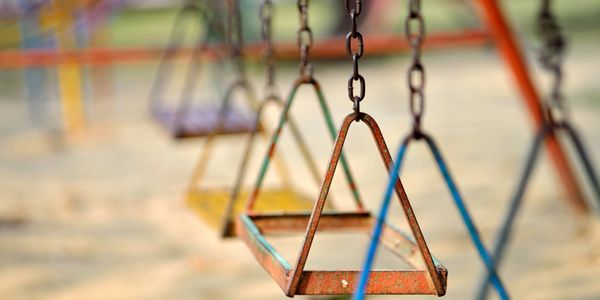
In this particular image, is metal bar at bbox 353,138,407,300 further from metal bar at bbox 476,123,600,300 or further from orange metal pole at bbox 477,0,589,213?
orange metal pole at bbox 477,0,589,213

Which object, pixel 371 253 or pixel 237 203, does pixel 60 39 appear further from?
pixel 371 253

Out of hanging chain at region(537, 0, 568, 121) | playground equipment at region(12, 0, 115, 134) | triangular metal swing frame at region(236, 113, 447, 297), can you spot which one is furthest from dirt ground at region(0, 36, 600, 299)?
triangular metal swing frame at region(236, 113, 447, 297)

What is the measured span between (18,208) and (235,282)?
1608mm

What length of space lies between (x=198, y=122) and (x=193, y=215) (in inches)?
39.1

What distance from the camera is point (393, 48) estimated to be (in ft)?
15.0

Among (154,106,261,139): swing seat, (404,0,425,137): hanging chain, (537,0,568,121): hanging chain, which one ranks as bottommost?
(404,0,425,137): hanging chain

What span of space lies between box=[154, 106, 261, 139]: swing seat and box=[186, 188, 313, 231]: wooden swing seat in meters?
0.28

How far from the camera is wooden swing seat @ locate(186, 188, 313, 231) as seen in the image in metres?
2.48

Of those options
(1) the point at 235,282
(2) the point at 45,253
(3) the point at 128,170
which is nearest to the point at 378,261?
(1) the point at 235,282

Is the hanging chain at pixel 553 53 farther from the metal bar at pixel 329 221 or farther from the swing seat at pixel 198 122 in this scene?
the swing seat at pixel 198 122

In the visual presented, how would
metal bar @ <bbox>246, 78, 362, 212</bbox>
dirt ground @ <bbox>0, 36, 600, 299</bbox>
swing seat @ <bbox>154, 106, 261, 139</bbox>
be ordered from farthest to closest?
dirt ground @ <bbox>0, 36, 600, 299</bbox>, swing seat @ <bbox>154, 106, 261, 139</bbox>, metal bar @ <bbox>246, 78, 362, 212</bbox>

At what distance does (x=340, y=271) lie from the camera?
159cm

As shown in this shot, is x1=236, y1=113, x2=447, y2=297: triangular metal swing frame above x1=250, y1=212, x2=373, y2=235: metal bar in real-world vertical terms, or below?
below

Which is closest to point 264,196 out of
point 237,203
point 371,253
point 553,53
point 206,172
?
point 237,203
